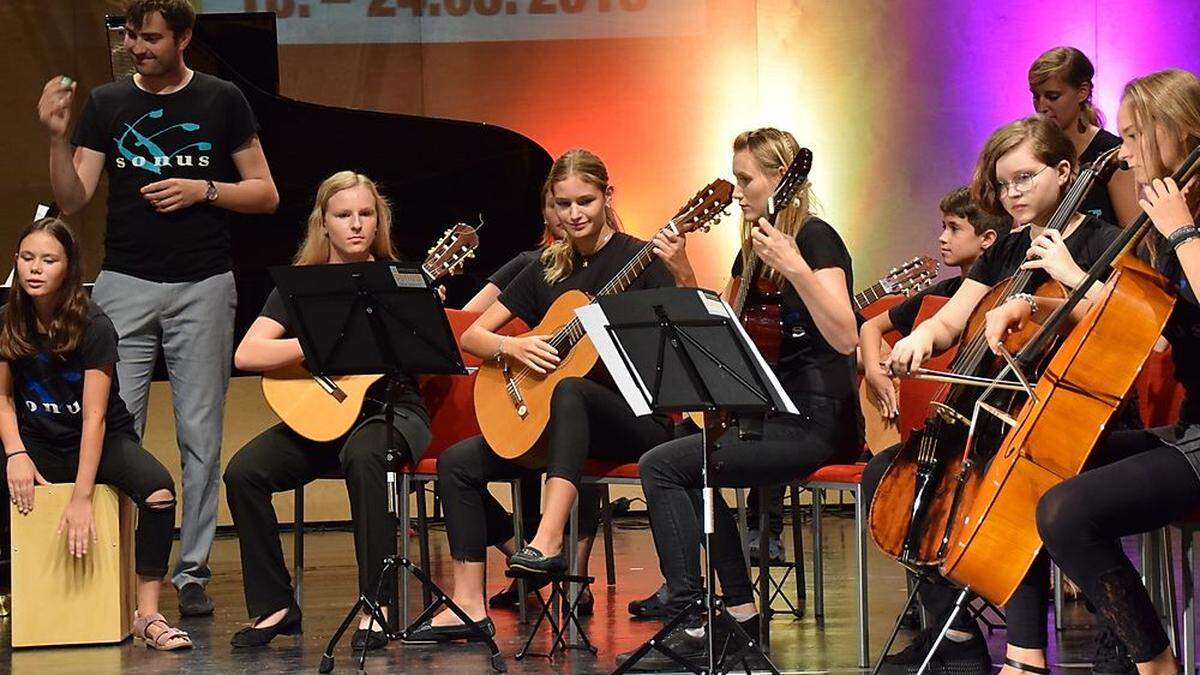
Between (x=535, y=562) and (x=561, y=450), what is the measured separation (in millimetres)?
309

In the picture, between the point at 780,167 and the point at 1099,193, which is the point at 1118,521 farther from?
the point at 1099,193

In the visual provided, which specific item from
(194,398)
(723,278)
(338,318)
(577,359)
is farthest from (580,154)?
(723,278)

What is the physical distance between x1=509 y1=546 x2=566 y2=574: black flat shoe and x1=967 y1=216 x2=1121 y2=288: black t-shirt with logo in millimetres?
1292

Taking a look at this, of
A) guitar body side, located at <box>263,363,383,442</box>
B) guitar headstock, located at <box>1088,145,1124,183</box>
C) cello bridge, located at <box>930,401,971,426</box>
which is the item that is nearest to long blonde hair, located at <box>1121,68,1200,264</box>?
guitar headstock, located at <box>1088,145,1124,183</box>

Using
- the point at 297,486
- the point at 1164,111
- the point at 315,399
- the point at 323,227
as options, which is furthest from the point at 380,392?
the point at 1164,111

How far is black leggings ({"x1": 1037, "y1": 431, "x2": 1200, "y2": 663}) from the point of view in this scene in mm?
3240

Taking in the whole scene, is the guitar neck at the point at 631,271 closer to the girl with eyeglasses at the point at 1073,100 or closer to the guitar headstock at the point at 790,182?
the guitar headstock at the point at 790,182

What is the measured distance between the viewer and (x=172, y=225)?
530 cm

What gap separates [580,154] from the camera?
4805 mm

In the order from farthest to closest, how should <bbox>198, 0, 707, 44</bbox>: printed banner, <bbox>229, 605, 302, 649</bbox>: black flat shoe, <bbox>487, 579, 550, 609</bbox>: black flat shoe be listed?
<bbox>198, 0, 707, 44</bbox>: printed banner, <bbox>487, 579, 550, 609</bbox>: black flat shoe, <bbox>229, 605, 302, 649</bbox>: black flat shoe

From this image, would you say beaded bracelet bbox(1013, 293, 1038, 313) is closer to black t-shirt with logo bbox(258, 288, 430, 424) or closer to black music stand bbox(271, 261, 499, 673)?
black music stand bbox(271, 261, 499, 673)

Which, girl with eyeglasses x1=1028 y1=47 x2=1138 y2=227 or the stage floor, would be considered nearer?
the stage floor

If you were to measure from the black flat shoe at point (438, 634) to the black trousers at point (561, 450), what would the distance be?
20cm

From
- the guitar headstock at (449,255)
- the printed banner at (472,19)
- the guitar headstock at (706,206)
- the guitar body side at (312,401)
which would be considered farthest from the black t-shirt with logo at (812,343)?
the printed banner at (472,19)
